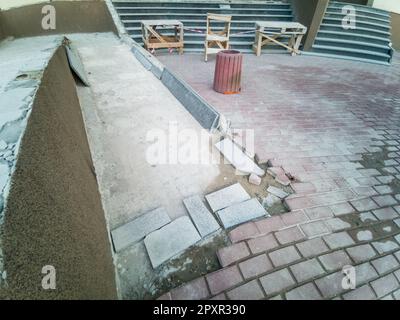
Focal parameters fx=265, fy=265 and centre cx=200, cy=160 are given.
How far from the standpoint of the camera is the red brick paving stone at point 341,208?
105 inches

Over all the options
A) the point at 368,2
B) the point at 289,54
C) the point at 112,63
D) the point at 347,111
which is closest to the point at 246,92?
the point at 347,111

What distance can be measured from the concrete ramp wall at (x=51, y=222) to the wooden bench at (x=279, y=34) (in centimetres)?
770

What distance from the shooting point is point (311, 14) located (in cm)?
877

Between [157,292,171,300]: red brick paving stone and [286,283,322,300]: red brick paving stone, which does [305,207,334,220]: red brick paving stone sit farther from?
[157,292,171,300]: red brick paving stone

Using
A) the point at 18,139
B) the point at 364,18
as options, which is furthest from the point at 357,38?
the point at 18,139

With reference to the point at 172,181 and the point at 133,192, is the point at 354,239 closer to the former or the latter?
the point at 172,181

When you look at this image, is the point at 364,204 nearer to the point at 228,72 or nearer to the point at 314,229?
the point at 314,229

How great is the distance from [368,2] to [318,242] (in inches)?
474

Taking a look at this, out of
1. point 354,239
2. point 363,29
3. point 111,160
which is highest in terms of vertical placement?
point 363,29

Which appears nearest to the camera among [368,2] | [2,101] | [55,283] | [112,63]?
[55,283]

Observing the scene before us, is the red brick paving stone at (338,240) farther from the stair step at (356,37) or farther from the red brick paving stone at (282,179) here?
the stair step at (356,37)

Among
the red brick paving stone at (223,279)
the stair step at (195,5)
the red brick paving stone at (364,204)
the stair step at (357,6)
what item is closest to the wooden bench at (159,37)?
the stair step at (195,5)

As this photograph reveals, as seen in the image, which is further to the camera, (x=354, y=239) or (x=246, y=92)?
(x=246, y=92)

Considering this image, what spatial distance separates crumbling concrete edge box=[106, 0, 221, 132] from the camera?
12.3ft
